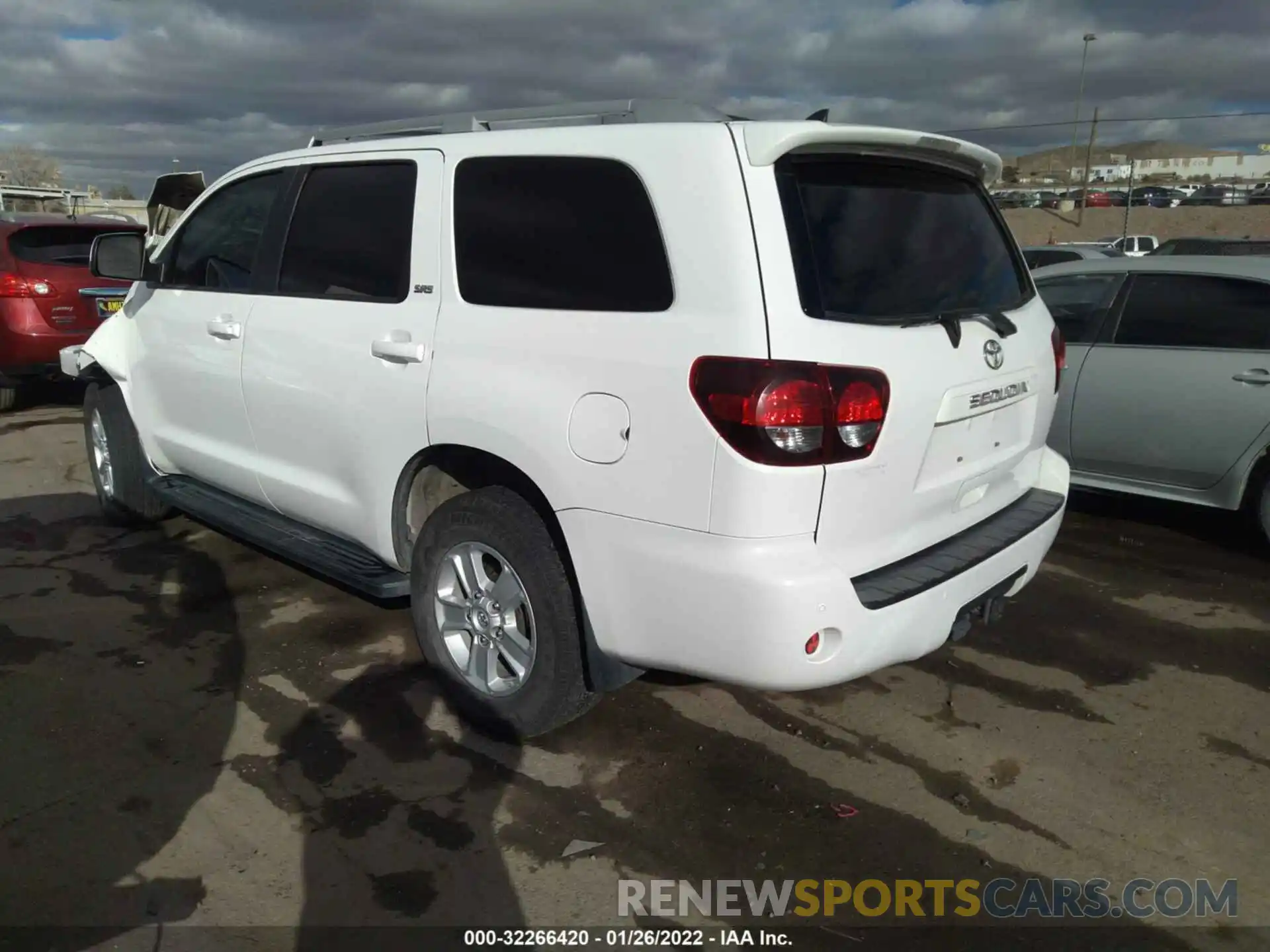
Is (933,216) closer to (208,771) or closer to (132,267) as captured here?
(208,771)

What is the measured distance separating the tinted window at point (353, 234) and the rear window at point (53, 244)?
5.74 metres

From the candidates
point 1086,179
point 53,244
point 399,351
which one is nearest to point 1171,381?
point 399,351

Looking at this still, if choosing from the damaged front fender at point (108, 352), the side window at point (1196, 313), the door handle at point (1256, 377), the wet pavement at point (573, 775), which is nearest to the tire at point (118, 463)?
the damaged front fender at point (108, 352)

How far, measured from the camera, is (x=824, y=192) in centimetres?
281

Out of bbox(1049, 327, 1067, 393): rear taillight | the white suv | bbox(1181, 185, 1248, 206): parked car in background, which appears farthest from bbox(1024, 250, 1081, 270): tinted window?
bbox(1181, 185, 1248, 206): parked car in background

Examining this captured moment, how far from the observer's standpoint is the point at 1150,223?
133 ft

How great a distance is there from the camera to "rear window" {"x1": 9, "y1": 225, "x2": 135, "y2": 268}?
8672 mm

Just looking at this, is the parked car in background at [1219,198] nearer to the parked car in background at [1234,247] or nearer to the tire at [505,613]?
the parked car in background at [1234,247]

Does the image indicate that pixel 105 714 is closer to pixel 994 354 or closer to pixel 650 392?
pixel 650 392

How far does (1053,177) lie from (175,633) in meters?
74.3

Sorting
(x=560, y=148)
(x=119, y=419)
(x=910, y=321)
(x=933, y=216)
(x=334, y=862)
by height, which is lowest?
(x=334, y=862)

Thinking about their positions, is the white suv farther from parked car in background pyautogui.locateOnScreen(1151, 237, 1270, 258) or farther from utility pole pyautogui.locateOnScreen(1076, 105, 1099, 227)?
utility pole pyautogui.locateOnScreen(1076, 105, 1099, 227)

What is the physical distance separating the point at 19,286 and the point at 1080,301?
8329 millimetres

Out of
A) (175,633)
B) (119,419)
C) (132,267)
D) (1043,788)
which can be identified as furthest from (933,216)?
(119,419)
